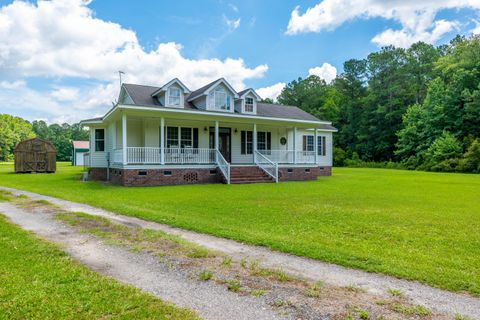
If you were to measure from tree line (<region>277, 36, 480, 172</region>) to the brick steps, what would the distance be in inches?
850

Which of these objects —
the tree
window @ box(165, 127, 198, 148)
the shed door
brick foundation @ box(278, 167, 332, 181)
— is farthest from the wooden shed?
the tree

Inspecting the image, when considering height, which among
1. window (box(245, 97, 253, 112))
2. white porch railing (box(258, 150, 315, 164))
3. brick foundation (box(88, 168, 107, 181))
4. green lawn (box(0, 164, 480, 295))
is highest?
window (box(245, 97, 253, 112))

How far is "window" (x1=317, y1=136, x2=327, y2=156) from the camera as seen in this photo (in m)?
25.3

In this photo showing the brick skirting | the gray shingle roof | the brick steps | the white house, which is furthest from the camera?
the gray shingle roof

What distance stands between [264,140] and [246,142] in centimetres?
147

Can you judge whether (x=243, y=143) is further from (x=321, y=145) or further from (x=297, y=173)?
(x=321, y=145)

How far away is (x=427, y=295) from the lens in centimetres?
345

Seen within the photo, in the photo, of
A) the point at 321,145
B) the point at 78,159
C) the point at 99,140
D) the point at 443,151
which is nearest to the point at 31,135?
the point at 78,159

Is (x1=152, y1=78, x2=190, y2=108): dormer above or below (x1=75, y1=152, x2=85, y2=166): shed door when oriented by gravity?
above

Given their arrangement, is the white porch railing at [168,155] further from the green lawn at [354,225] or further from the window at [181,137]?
the green lawn at [354,225]

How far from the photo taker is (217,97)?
19.0m

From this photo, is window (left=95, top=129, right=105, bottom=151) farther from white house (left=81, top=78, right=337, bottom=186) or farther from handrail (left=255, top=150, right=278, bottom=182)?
handrail (left=255, top=150, right=278, bottom=182)

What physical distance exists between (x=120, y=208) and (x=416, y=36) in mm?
49174

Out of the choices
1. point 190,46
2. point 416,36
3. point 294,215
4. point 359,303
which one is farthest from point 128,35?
point 416,36
